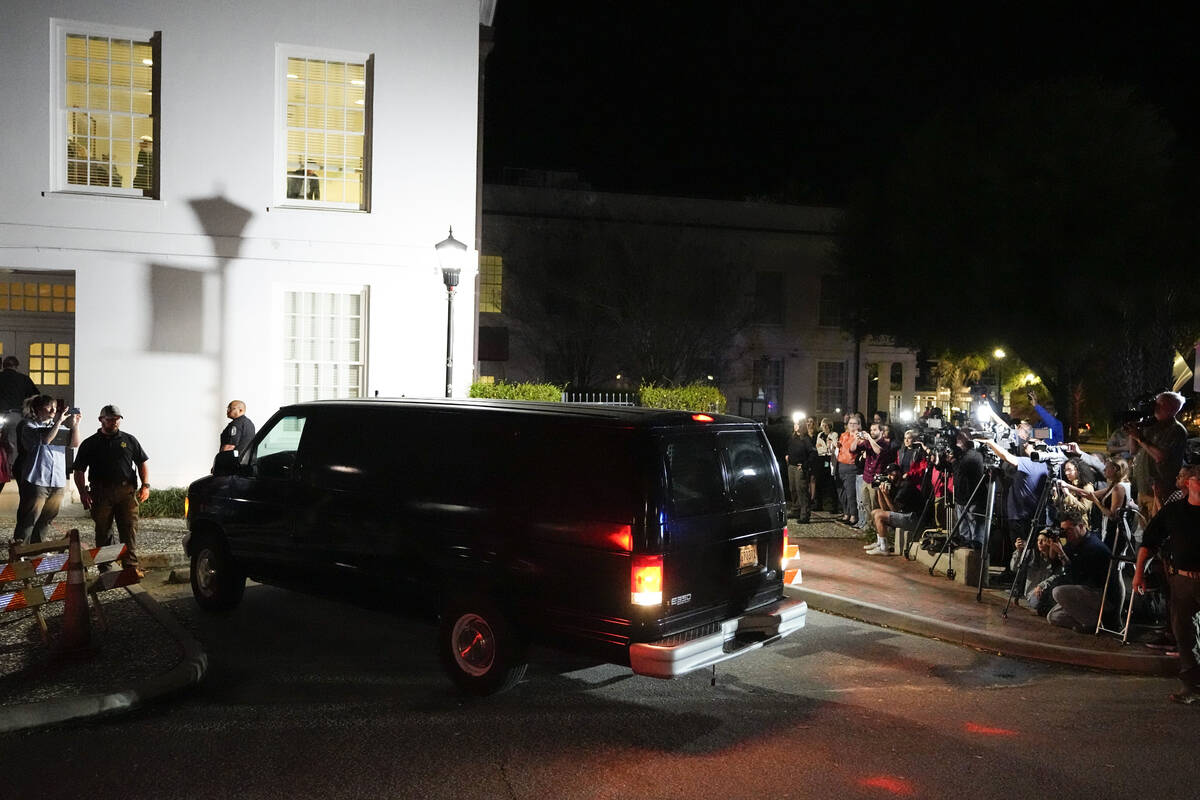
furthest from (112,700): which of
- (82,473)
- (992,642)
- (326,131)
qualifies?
(326,131)

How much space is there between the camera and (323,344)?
51.4 ft

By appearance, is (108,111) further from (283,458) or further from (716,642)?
(716,642)

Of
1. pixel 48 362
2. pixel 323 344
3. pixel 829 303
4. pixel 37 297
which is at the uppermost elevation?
pixel 829 303

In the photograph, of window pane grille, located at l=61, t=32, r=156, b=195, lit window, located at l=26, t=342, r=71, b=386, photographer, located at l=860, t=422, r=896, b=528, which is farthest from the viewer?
lit window, located at l=26, t=342, r=71, b=386

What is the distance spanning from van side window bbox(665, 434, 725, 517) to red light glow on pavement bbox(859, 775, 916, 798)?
189 centimetres

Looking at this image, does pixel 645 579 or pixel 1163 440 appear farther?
pixel 1163 440

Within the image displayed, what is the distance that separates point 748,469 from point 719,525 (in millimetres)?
599

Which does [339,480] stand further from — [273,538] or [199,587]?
[199,587]

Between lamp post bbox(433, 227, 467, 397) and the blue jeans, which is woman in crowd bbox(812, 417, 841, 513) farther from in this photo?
the blue jeans

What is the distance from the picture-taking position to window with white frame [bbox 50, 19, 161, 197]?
1445 centimetres

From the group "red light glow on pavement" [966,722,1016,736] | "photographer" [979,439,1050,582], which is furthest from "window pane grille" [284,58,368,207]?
"red light glow on pavement" [966,722,1016,736]

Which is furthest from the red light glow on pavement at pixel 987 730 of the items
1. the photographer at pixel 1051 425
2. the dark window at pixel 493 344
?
the dark window at pixel 493 344

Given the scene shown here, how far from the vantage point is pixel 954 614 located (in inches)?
363

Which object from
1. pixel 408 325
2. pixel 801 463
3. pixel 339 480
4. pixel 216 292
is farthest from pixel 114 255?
pixel 801 463
